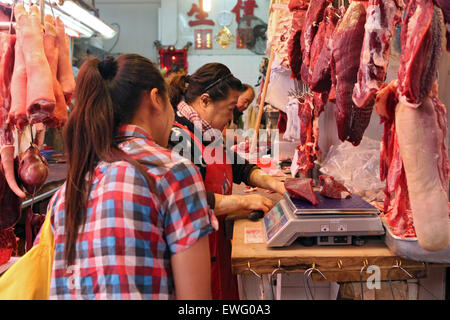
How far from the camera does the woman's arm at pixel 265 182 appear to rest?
7.34 feet

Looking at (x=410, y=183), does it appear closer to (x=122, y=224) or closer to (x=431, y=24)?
(x=431, y=24)

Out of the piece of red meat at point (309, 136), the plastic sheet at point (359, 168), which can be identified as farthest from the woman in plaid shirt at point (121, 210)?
the piece of red meat at point (309, 136)

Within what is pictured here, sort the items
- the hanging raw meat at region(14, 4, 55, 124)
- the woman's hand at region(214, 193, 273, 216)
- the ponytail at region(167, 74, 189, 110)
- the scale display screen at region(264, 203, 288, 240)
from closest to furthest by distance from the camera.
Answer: the scale display screen at region(264, 203, 288, 240) → the woman's hand at region(214, 193, 273, 216) → the hanging raw meat at region(14, 4, 55, 124) → the ponytail at region(167, 74, 189, 110)

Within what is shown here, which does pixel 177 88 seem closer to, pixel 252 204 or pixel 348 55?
pixel 252 204

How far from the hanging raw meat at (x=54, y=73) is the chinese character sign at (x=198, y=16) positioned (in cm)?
734

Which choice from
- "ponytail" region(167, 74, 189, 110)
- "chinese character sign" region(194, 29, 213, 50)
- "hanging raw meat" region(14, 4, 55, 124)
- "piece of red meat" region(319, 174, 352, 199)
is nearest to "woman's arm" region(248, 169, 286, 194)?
"piece of red meat" region(319, 174, 352, 199)

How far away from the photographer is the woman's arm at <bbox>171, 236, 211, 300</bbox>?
1027 millimetres

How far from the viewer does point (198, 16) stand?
9.05 metres

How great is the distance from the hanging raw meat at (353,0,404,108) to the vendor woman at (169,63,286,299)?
0.80 meters

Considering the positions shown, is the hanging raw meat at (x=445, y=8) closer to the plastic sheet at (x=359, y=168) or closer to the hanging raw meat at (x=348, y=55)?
the hanging raw meat at (x=348, y=55)

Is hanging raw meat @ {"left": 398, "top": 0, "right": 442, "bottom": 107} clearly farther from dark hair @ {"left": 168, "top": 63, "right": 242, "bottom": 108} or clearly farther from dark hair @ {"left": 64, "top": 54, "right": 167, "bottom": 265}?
dark hair @ {"left": 168, "top": 63, "right": 242, "bottom": 108}

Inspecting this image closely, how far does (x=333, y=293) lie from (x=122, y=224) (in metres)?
1.46

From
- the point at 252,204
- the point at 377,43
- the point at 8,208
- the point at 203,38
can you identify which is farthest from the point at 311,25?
the point at 203,38
